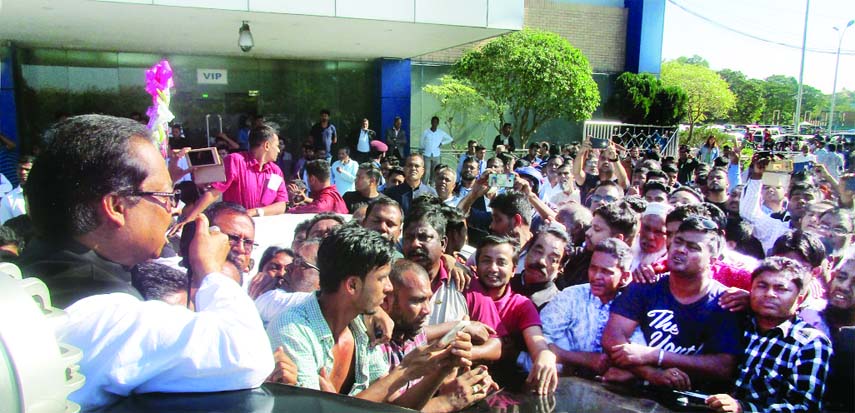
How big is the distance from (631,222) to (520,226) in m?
0.77

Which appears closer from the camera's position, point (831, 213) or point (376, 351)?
point (376, 351)

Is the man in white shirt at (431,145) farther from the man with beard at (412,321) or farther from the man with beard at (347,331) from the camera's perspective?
the man with beard at (347,331)

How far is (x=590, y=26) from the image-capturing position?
71.5ft

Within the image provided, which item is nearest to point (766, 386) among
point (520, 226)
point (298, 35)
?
point (520, 226)

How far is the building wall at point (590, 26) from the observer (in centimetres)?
2104

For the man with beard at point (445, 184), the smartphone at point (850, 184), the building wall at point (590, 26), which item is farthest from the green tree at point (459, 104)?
the man with beard at point (445, 184)

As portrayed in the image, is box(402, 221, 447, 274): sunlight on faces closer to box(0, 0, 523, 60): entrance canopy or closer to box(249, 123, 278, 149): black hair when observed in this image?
box(249, 123, 278, 149): black hair

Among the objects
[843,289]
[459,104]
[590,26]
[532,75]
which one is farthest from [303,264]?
[590,26]

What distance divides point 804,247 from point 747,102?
5979 centimetres

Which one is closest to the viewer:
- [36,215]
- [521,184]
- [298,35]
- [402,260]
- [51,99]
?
[36,215]

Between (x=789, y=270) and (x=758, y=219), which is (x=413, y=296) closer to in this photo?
(x=789, y=270)

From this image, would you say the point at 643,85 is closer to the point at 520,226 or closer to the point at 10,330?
the point at 520,226

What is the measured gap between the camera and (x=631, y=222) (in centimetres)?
415

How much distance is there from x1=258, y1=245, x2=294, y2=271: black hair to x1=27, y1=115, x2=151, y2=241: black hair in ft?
7.04
